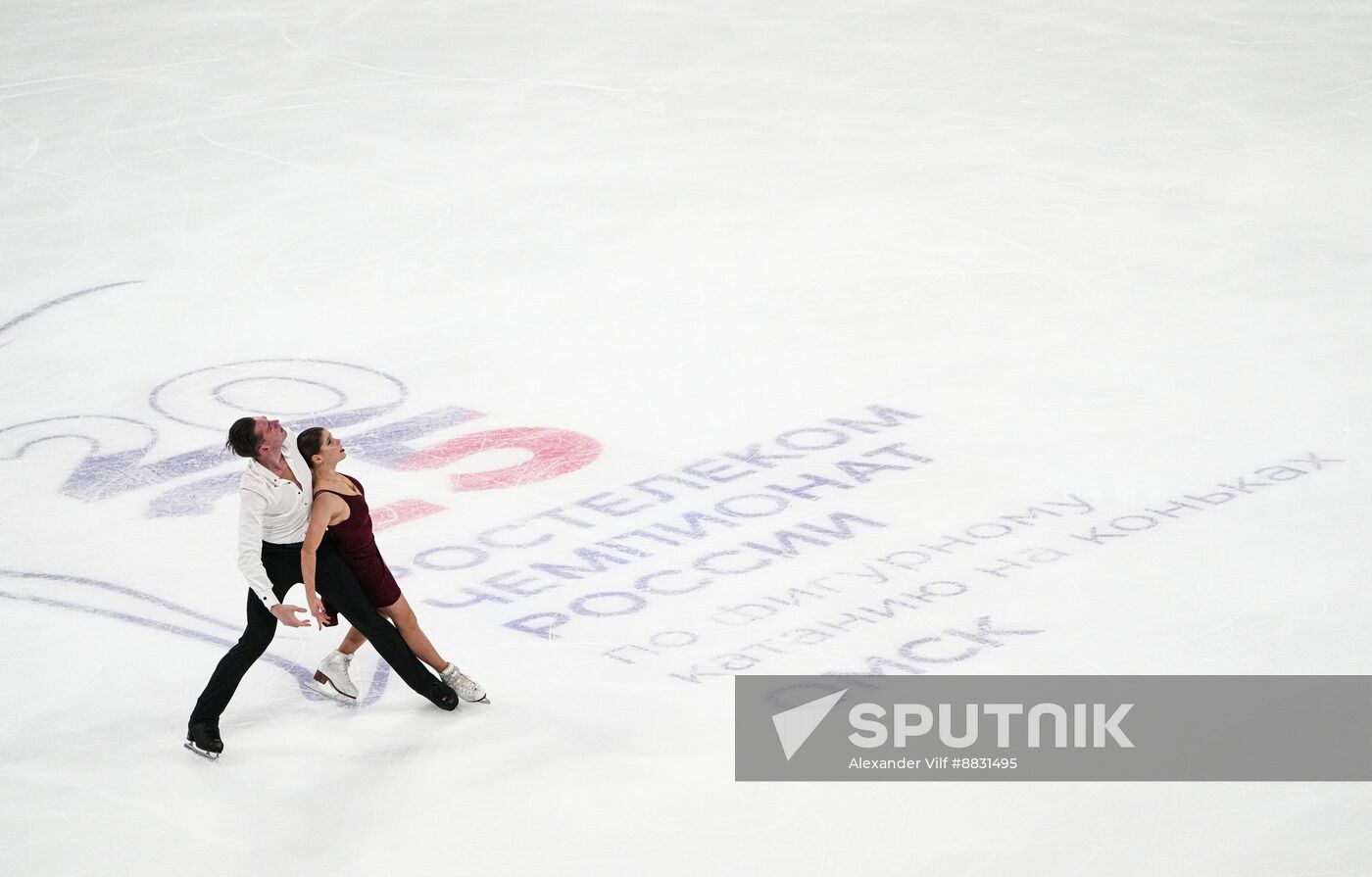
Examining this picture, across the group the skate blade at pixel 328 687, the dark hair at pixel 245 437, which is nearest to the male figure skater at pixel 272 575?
the dark hair at pixel 245 437

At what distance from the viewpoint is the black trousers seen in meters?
6.14

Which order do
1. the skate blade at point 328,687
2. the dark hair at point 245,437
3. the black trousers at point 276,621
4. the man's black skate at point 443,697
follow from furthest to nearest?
the skate blade at point 328,687, the man's black skate at point 443,697, the black trousers at point 276,621, the dark hair at point 245,437

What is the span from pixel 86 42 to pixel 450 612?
9.49m

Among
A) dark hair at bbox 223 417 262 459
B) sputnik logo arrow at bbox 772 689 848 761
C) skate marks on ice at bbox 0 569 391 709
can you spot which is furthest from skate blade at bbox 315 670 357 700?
sputnik logo arrow at bbox 772 689 848 761

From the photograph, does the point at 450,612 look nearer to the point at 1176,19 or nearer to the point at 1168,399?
the point at 1168,399

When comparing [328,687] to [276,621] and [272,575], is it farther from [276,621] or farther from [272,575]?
[272,575]

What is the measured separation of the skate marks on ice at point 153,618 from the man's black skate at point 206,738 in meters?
0.55

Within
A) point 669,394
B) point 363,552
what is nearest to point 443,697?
point 363,552

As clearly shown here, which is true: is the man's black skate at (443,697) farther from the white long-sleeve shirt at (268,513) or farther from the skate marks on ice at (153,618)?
the white long-sleeve shirt at (268,513)

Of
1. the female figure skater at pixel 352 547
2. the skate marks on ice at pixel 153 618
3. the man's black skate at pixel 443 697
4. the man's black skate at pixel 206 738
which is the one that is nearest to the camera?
the female figure skater at pixel 352 547

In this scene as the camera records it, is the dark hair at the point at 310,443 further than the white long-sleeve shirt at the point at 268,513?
Yes

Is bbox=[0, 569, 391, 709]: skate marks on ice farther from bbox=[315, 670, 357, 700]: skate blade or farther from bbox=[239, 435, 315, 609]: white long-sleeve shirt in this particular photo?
bbox=[239, 435, 315, 609]: white long-sleeve shirt

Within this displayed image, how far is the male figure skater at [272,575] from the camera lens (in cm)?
595

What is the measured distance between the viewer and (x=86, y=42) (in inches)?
592
